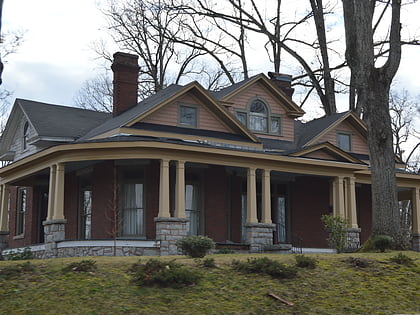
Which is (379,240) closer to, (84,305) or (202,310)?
(202,310)

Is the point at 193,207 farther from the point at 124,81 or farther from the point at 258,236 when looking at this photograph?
the point at 124,81

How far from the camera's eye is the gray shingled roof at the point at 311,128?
979 inches

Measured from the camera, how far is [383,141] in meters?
16.3

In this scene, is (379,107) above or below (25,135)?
below

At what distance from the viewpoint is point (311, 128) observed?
2620cm

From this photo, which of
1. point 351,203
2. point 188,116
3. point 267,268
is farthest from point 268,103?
point 267,268

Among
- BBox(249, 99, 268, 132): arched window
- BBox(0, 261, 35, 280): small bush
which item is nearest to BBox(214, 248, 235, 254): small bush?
BBox(249, 99, 268, 132): arched window

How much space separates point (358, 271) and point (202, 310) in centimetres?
372

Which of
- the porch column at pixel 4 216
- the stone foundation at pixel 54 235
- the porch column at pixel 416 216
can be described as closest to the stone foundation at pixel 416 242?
the porch column at pixel 416 216

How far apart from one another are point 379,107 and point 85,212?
10419 mm

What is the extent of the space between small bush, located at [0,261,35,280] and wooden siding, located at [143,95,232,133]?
10.4 m

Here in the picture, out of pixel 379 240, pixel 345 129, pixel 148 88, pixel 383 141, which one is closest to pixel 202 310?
pixel 379 240

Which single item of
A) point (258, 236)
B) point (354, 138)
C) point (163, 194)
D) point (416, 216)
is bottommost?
point (258, 236)

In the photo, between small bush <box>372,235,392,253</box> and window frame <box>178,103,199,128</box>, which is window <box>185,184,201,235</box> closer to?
window frame <box>178,103,199,128</box>
